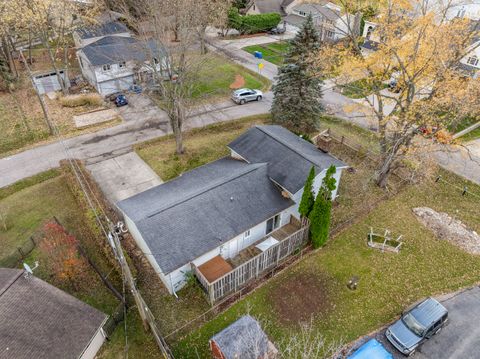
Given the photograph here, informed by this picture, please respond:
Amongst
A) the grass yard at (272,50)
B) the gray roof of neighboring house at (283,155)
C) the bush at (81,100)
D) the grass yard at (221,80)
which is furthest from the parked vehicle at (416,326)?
the grass yard at (272,50)

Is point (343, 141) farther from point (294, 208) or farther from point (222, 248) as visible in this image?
point (222, 248)

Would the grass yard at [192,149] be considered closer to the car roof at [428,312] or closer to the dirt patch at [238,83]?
the dirt patch at [238,83]

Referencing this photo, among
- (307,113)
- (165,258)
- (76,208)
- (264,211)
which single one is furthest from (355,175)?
(76,208)

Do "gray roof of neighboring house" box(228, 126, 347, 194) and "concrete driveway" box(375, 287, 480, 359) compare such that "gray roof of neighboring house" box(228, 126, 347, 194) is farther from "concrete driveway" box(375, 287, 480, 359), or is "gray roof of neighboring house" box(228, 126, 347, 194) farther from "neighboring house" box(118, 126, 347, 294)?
"concrete driveway" box(375, 287, 480, 359)

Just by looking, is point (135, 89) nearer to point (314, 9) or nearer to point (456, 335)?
point (314, 9)

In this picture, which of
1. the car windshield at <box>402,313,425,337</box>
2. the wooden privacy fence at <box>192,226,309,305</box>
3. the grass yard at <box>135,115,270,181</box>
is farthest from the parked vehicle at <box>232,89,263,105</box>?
the car windshield at <box>402,313,425,337</box>
